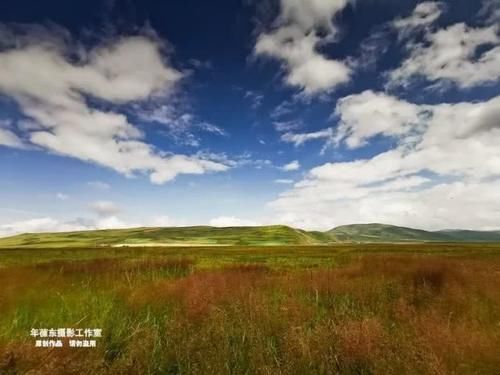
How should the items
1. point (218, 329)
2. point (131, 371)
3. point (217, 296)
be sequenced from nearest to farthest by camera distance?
point (131, 371), point (218, 329), point (217, 296)

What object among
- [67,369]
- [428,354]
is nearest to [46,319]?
[67,369]

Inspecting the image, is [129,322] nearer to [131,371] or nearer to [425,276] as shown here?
[131,371]

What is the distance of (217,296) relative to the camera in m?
7.41

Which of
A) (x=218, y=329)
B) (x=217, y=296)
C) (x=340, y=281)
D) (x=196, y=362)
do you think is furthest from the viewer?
(x=340, y=281)

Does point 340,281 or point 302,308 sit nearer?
point 302,308

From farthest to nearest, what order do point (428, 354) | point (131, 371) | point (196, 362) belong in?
1. point (196, 362)
2. point (131, 371)
3. point (428, 354)

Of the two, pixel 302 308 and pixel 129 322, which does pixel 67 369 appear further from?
pixel 302 308

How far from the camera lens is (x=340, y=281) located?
985cm

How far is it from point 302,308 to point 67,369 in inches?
166

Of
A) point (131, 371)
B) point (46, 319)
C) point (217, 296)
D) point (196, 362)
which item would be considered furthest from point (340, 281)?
point (46, 319)

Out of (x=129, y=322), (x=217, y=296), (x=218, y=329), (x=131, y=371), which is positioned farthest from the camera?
(x=217, y=296)

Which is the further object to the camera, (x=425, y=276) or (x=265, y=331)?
(x=425, y=276)

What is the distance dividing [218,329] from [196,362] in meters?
0.82

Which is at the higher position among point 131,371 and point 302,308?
point 302,308
